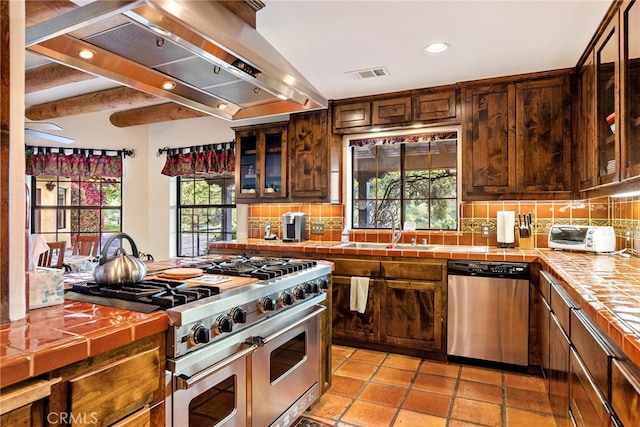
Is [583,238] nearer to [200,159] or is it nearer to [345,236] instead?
[345,236]

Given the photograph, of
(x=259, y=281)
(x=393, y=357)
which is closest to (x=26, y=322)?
(x=259, y=281)

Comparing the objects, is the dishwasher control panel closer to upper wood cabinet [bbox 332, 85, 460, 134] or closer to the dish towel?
the dish towel

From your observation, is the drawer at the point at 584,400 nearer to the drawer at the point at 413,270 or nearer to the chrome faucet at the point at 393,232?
the drawer at the point at 413,270

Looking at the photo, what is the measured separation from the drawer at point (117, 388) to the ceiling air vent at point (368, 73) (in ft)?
8.80

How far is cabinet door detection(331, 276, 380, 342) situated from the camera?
3.31 metres

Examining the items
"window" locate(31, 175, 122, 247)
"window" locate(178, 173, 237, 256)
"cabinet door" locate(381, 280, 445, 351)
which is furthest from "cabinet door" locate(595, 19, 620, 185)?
"window" locate(31, 175, 122, 247)

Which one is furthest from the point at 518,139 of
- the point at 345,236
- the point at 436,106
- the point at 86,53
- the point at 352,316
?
the point at 86,53

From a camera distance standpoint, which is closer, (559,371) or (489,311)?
(559,371)

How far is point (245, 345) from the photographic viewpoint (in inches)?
62.8

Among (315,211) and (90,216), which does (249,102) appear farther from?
(90,216)

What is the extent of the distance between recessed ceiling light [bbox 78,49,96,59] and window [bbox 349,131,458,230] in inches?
112

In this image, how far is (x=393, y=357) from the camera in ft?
10.6

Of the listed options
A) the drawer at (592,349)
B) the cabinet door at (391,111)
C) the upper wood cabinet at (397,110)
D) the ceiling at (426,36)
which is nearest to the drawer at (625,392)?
the drawer at (592,349)

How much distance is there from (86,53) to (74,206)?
183 inches
